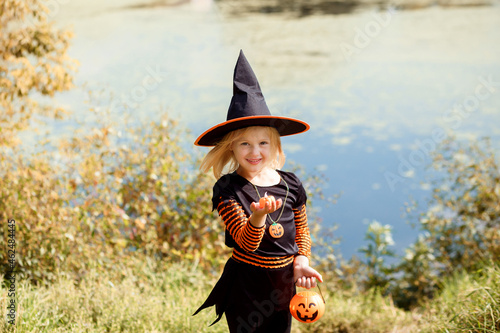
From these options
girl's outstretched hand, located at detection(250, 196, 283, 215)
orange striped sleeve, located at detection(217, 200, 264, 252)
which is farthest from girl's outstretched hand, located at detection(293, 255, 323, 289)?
girl's outstretched hand, located at detection(250, 196, 283, 215)

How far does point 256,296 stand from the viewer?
8.21ft

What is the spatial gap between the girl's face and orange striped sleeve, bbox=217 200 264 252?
21 centimetres

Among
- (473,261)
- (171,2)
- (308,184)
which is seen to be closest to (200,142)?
(308,184)

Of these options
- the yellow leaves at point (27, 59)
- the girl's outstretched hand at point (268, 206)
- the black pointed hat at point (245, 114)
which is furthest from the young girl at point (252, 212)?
the yellow leaves at point (27, 59)

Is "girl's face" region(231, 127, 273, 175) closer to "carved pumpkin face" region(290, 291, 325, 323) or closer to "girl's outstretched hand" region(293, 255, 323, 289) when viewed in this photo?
"girl's outstretched hand" region(293, 255, 323, 289)

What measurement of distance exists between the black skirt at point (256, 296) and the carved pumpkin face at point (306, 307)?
81 millimetres

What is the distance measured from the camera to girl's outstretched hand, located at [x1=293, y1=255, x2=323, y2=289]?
246 cm

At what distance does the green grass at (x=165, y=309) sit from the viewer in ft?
10.8

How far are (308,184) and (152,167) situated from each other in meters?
1.59

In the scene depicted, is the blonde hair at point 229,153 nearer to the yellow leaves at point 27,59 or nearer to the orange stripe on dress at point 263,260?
the orange stripe on dress at point 263,260

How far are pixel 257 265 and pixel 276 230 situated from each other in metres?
0.21

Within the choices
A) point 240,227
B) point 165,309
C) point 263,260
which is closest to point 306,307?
point 263,260

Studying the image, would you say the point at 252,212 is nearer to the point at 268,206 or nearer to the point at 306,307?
the point at 268,206

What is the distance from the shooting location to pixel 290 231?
2.54m
